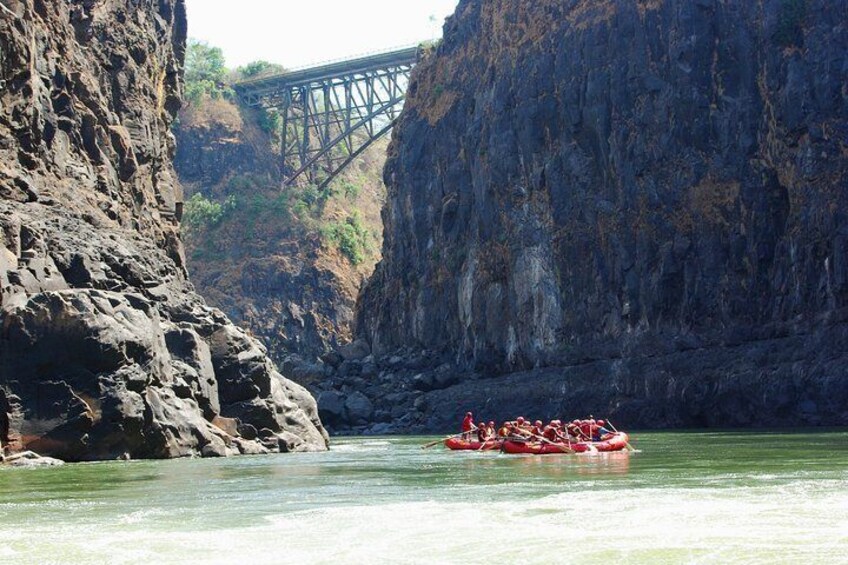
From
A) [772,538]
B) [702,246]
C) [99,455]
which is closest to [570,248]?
[702,246]

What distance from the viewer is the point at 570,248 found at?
275 feet

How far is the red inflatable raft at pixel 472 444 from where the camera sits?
174 ft

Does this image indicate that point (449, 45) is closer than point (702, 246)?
No

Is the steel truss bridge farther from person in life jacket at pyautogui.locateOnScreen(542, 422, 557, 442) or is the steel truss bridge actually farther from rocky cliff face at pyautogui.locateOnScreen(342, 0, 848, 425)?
person in life jacket at pyautogui.locateOnScreen(542, 422, 557, 442)

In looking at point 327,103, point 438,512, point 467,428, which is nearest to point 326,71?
point 327,103

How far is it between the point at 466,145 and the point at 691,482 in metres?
64.7

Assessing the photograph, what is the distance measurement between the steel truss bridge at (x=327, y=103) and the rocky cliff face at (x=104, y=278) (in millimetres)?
43112

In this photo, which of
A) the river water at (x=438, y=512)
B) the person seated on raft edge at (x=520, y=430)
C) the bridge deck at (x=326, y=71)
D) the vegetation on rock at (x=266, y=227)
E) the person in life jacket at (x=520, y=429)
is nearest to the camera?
the river water at (x=438, y=512)

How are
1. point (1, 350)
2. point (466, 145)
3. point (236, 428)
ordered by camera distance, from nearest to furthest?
point (1, 350) < point (236, 428) < point (466, 145)

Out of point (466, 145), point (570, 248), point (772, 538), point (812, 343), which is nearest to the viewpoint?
point (772, 538)

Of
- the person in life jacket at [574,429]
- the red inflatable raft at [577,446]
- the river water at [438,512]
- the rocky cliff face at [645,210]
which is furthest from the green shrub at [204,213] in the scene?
the river water at [438,512]

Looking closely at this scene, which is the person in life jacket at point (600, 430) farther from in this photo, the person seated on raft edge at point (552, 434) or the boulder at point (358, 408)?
the boulder at point (358, 408)

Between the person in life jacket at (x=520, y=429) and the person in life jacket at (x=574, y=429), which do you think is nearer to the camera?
the person in life jacket at (x=574, y=429)

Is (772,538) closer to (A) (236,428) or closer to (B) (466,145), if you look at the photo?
(A) (236,428)
